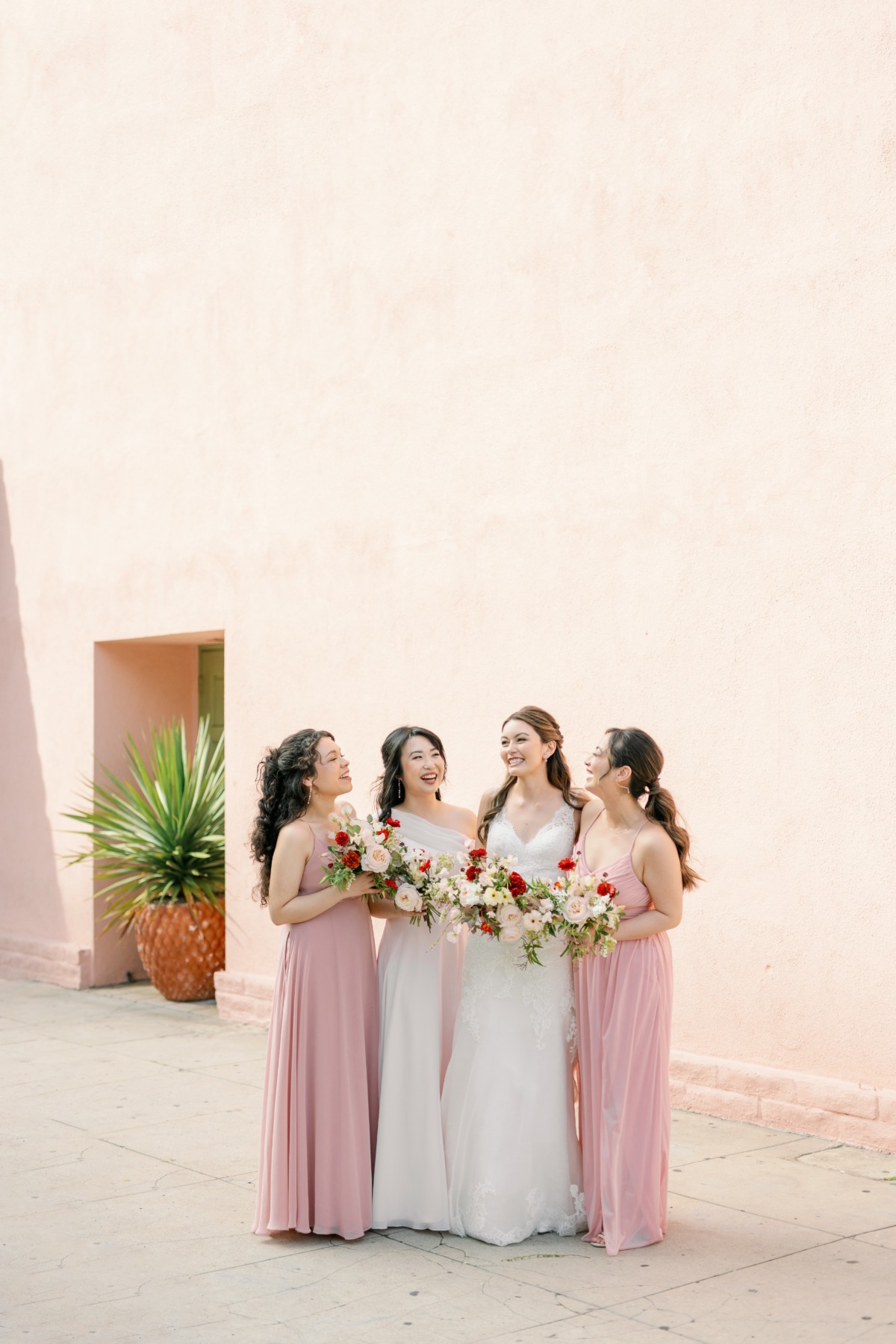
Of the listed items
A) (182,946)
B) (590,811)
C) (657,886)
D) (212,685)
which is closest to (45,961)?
(182,946)

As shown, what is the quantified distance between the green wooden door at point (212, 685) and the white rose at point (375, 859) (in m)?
7.15

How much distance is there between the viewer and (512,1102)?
5.55m

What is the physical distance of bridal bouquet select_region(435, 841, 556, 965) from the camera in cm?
531

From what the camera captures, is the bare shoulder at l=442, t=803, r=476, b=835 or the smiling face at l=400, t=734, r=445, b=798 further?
the bare shoulder at l=442, t=803, r=476, b=835

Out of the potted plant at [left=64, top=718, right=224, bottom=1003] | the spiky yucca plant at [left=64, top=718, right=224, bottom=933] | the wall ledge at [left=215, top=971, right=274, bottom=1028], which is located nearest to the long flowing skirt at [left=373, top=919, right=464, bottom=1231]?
the wall ledge at [left=215, top=971, right=274, bottom=1028]

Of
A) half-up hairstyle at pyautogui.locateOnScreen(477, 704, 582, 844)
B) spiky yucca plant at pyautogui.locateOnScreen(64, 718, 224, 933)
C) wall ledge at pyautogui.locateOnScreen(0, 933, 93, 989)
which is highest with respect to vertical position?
half-up hairstyle at pyautogui.locateOnScreen(477, 704, 582, 844)

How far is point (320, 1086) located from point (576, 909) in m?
1.17

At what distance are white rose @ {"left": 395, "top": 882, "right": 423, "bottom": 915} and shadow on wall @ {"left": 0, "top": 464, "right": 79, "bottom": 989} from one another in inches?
288

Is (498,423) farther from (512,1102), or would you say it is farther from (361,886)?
(512,1102)

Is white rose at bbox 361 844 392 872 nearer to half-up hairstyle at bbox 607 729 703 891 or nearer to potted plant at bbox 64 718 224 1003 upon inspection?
half-up hairstyle at bbox 607 729 703 891

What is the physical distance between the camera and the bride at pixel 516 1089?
5520mm

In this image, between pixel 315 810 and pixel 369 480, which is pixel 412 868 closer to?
pixel 315 810

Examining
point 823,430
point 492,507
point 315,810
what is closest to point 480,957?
point 315,810

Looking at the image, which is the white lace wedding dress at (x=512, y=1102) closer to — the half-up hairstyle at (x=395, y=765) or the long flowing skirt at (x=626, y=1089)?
the long flowing skirt at (x=626, y=1089)
